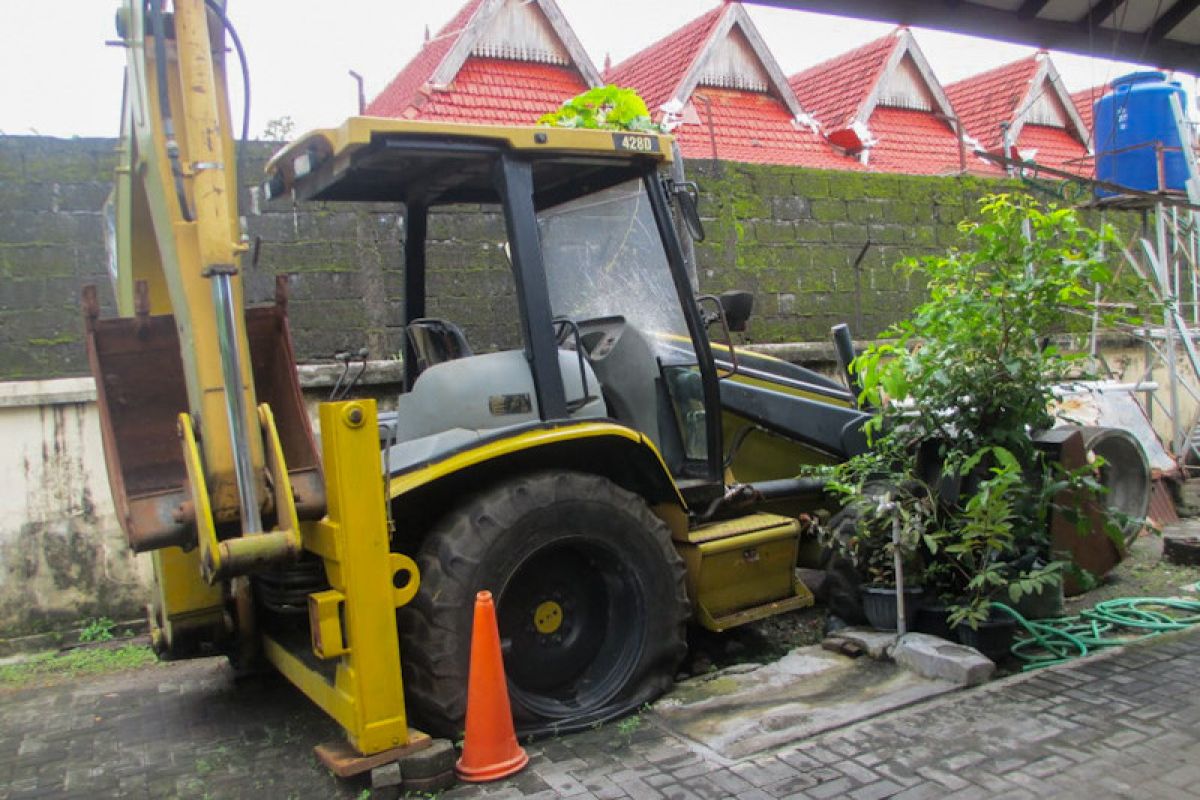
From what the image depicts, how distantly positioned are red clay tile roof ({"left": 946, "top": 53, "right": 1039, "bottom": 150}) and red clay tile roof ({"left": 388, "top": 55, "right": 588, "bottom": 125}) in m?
9.02

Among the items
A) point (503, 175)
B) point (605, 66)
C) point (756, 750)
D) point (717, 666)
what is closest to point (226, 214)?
point (503, 175)

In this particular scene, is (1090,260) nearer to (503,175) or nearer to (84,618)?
(503,175)

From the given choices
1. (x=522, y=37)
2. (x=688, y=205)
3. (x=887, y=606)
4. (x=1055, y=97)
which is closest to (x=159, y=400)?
(x=688, y=205)

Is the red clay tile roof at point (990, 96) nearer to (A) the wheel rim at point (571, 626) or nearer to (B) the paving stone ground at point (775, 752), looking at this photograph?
(B) the paving stone ground at point (775, 752)

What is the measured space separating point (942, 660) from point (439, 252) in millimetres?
4182

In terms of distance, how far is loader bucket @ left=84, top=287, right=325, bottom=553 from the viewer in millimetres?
3555

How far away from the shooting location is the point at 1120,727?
355 centimetres

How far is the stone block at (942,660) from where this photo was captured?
4.02 metres

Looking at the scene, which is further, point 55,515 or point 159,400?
point 55,515

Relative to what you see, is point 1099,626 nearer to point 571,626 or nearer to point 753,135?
point 571,626

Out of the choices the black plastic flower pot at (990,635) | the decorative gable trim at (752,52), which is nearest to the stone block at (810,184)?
the black plastic flower pot at (990,635)

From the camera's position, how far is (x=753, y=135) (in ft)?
53.8

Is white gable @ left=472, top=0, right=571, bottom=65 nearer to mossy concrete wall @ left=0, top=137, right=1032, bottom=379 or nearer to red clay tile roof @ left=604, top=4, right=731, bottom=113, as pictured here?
red clay tile roof @ left=604, top=4, right=731, bottom=113

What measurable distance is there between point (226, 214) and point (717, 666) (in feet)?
9.76
